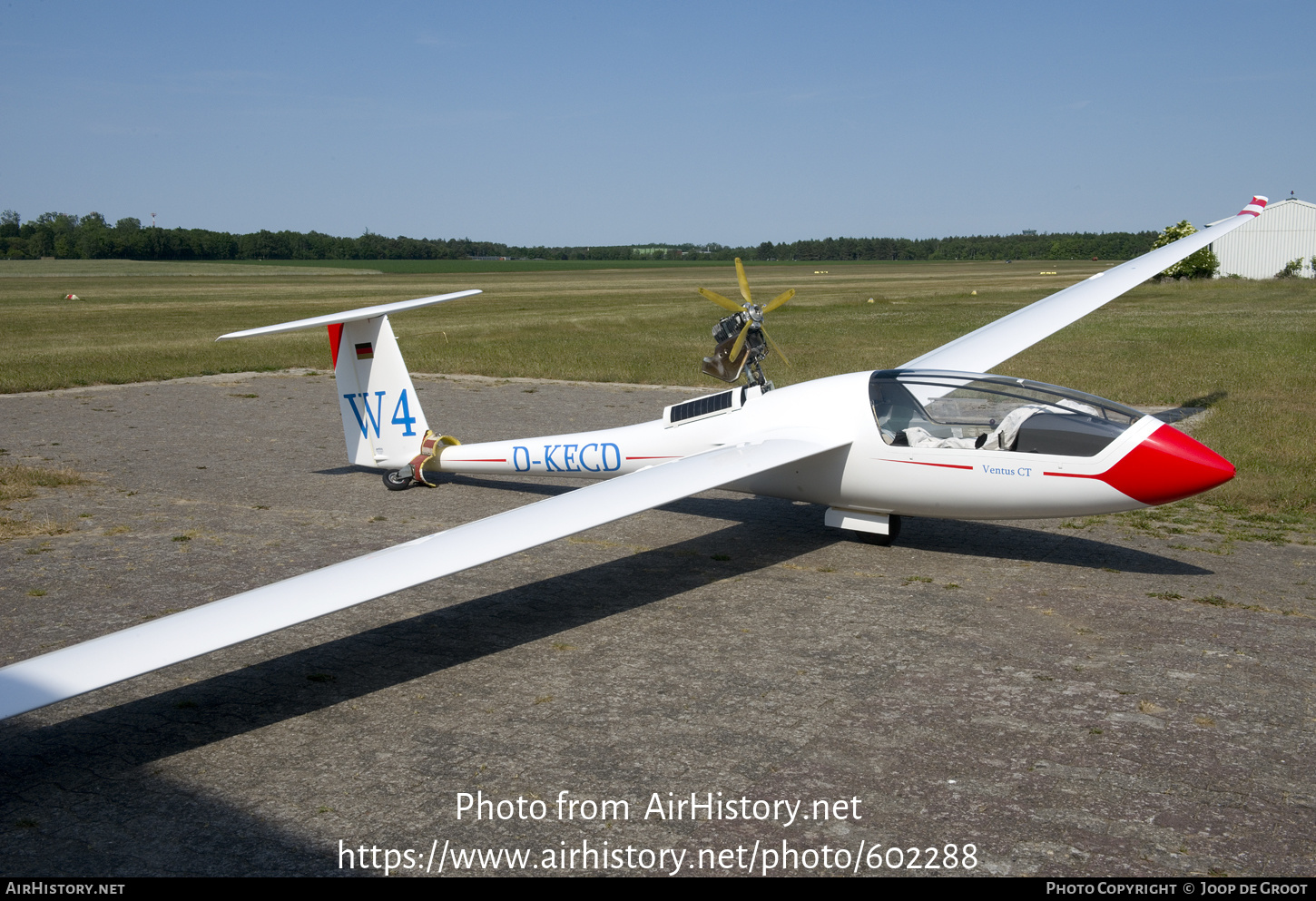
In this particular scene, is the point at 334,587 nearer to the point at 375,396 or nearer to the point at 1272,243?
the point at 375,396

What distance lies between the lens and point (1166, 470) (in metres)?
8.65

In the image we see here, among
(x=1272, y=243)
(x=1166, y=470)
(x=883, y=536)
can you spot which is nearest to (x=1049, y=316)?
(x=883, y=536)

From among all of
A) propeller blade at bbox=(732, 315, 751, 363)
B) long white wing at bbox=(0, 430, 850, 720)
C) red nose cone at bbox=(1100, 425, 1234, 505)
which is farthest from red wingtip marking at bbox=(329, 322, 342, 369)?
red nose cone at bbox=(1100, 425, 1234, 505)

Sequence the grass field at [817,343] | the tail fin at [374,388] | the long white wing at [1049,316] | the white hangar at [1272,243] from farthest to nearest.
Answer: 1. the white hangar at [1272,243]
2. the grass field at [817,343]
3. the long white wing at [1049,316]
4. the tail fin at [374,388]

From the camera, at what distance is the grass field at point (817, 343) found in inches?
755

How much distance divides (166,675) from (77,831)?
93.1 inches

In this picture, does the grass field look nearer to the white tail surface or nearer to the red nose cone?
the red nose cone

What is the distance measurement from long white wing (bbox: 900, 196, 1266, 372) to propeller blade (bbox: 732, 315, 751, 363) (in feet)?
7.79

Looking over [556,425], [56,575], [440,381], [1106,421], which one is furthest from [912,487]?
[440,381]

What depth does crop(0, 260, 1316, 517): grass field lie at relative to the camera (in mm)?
19172

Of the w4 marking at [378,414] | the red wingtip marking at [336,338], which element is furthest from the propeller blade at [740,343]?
the red wingtip marking at [336,338]

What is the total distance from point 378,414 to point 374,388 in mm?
400

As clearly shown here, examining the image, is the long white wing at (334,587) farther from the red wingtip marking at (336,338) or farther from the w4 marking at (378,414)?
the red wingtip marking at (336,338)

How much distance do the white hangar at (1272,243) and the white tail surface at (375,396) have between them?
2734 inches
